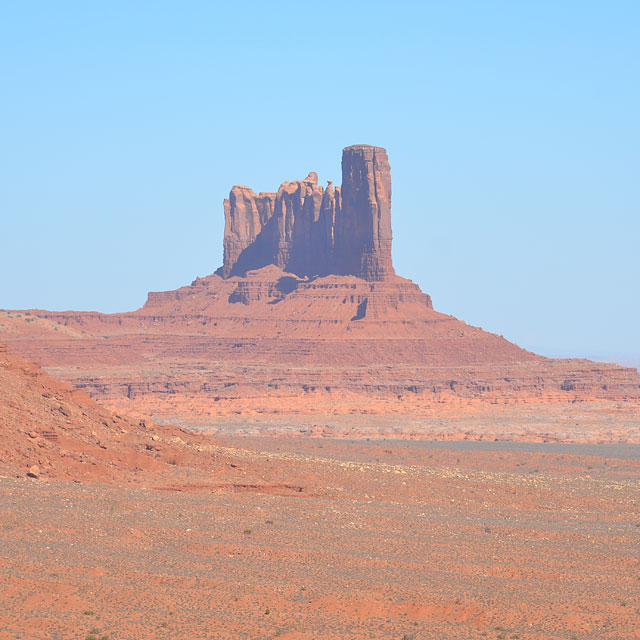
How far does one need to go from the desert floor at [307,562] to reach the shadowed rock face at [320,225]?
3574 inches

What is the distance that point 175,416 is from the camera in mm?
100938

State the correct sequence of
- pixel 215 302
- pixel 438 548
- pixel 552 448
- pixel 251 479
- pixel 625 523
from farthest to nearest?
pixel 215 302
pixel 552 448
pixel 251 479
pixel 625 523
pixel 438 548

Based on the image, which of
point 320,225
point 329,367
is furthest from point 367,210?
point 329,367

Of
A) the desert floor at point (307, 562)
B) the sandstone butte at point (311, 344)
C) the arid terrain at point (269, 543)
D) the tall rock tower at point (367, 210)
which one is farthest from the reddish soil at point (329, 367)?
the desert floor at point (307, 562)

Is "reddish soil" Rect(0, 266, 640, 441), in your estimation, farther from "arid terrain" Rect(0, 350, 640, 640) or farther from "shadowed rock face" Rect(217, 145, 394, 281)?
"arid terrain" Rect(0, 350, 640, 640)

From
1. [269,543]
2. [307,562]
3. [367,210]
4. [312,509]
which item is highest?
[367,210]

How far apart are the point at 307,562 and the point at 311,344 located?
92.4 metres

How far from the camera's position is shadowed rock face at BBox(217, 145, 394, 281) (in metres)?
137

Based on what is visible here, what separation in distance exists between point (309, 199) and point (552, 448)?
250ft

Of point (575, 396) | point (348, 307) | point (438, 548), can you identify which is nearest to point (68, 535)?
point (438, 548)

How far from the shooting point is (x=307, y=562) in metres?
31.1

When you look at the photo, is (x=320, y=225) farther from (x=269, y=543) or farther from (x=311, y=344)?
(x=269, y=543)

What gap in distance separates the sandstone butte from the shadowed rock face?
0.17 m

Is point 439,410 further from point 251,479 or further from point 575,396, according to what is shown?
point 251,479
